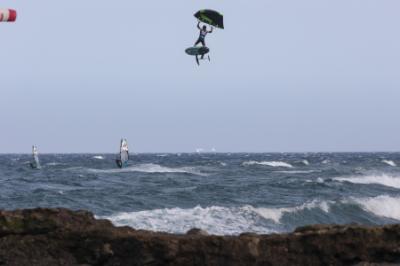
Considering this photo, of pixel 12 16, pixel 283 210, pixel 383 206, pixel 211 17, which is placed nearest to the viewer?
pixel 12 16

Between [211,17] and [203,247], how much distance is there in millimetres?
7982

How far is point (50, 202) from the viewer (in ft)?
88.0

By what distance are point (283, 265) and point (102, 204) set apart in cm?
1890

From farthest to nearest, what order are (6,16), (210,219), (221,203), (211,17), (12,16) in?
(221,203), (210,219), (211,17), (12,16), (6,16)

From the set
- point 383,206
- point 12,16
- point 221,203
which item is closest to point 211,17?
point 12,16

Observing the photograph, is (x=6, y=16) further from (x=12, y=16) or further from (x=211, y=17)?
(x=211, y=17)

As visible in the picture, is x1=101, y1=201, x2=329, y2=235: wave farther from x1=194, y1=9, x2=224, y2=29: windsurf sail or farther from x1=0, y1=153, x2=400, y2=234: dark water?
x1=194, y1=9, x2=224, y2=29: windsurf sail

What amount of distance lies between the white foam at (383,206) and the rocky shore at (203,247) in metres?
17.4

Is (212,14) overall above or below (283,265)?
above

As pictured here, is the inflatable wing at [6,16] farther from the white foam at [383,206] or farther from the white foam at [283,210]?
the white foam at [383,206]

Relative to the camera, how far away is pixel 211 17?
14781mm

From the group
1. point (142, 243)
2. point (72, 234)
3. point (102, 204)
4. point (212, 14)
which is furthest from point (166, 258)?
point (102, 204)

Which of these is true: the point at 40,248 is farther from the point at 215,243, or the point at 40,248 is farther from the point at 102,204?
the point at 102,204

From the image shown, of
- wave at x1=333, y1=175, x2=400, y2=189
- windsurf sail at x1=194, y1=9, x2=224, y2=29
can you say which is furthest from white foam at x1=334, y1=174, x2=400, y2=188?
windsurf sail at x1=194, y1=9, x2=224, y2=29
